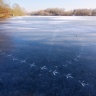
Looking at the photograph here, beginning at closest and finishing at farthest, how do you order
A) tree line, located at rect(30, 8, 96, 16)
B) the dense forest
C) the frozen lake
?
the frozen lake, the dense forest, tree line, located at rect(30, 8, 96, 16)

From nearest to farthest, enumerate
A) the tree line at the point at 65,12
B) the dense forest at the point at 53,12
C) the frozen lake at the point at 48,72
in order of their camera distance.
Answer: the frozen lake at the point at 48,72
the dense forest at the point at 53,12
the tree line at the point at 65,12

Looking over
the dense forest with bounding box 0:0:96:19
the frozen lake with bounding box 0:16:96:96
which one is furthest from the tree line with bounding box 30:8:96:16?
the frozen lake with bounding box 0:16:96:96

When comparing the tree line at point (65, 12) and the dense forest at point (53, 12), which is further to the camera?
the tree line at point (65, 12)

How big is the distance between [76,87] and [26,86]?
1.09 meters

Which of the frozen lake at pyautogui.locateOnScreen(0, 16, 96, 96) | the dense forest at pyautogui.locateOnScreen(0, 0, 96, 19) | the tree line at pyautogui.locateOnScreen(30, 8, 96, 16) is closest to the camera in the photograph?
the frozen lake at pyautogui.locateOnScreen(0, 16, 96, 96)

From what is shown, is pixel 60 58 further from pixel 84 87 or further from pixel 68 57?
pixel 84 87

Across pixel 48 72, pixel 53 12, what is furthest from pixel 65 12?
pixel 48 72

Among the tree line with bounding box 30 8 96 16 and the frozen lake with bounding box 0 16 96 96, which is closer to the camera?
the frozen lake with bounding box 0 16 96 96

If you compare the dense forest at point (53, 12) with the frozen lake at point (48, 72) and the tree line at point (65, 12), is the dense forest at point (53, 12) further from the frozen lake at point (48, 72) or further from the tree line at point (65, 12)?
the frozen lake at point (48, 72)

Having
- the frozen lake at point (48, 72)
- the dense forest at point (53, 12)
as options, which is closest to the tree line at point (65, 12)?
the dense forest at point (53, 12)

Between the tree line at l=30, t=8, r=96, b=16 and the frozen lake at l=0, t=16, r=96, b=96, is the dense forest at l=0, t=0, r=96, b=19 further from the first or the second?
the frozen lake at l=0, t=16, r=96, b=96

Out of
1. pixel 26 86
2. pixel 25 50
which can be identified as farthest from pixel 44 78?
pixel 25 50

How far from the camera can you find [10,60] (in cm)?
610

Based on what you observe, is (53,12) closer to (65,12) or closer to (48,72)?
(65,12)
